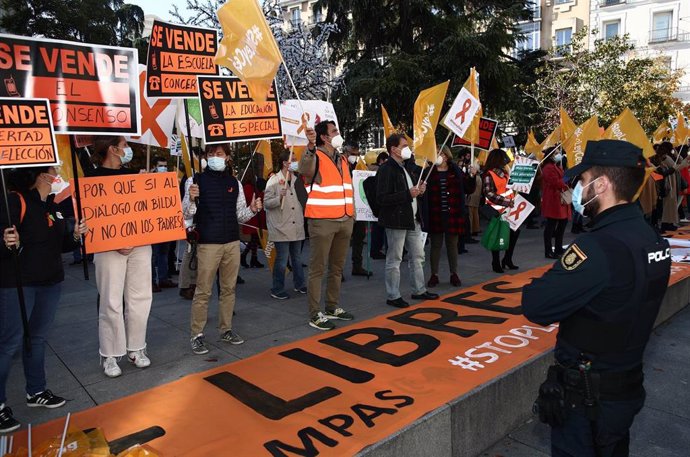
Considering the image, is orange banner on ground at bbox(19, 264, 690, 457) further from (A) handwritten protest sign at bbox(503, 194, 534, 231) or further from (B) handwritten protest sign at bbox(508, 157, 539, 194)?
(B) handwritten protest sign at bbox(508, 157, 539, 194)

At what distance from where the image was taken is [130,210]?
14.9ft

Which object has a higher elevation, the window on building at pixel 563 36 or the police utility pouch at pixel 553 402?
the window on building at pixel 563 36

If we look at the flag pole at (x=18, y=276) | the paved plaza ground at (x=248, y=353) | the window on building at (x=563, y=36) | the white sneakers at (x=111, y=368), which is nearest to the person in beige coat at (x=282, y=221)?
the paved plaza ground at (x=248, y=353)

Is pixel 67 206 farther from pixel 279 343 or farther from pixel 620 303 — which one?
pixel 620 303

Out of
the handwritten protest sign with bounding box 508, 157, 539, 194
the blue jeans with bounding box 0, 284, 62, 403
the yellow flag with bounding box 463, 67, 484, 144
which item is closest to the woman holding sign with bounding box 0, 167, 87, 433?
the blue jeans with bounding box 0, 284, 62, 403

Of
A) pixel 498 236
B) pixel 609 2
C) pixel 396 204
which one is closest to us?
pixel 396 204

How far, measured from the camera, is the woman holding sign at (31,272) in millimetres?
3566

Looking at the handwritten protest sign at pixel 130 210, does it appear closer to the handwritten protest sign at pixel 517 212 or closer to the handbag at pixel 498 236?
the handbag at pixel 498 236

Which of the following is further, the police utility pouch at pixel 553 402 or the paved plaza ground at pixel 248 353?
the paved plaza ground at pixel 248 353

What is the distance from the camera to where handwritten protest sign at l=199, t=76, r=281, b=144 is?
16.6 feet

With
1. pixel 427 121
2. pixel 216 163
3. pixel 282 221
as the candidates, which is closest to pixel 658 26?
pixel 427 121

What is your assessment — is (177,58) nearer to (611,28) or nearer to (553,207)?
(553,207)

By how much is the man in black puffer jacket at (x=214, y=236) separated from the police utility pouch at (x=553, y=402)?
3423 mm

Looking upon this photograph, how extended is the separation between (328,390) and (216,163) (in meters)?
2.48
